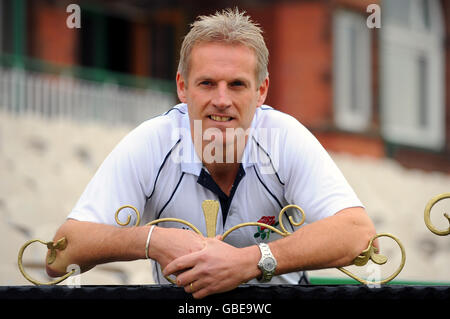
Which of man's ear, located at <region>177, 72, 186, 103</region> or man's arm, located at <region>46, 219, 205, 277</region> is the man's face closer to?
man's ear, located at <region>177, 72, 186, 103</region>

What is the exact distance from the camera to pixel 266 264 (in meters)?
3.05

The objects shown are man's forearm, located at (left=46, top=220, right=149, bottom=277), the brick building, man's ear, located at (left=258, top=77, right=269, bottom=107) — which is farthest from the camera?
the brick building

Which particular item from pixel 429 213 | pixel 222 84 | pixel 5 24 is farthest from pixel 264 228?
pixel 5 24

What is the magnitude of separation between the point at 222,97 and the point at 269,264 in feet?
2.08

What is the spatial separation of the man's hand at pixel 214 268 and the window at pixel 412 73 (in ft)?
43.6

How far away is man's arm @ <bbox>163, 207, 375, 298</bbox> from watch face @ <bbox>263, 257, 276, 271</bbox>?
0.02 meters

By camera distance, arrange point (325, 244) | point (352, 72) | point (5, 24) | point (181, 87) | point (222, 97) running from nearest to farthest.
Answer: point (325, 244) → point (222, 97) → point (181, 87) → point (5, 24) → point (352, 72)

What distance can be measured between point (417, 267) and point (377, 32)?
8130 mm

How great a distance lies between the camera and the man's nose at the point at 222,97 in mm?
3348

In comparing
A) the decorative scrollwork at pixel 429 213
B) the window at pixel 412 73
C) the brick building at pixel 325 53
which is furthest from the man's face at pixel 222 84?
the window at pixel 412 73

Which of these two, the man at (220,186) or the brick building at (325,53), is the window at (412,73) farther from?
the man at (220,186)

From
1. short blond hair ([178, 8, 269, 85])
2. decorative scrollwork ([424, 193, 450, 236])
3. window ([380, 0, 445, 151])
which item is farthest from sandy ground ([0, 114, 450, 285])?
window ([380, 0, 445, 151])

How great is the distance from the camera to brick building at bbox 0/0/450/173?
1349cm

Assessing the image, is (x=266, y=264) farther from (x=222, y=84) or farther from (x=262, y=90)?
(x=262, y=90)
